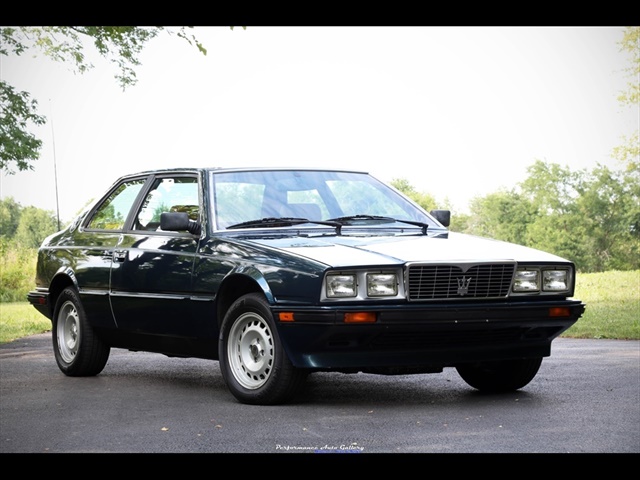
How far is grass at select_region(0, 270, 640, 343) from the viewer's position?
15.9 meters

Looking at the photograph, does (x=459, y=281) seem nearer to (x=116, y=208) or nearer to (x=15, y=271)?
(x=116, y=208)

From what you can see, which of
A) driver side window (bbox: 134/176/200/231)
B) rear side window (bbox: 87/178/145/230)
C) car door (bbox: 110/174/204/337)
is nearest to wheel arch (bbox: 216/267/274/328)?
car door (bbox: 110/174/204/337)

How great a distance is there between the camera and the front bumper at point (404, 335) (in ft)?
24.7

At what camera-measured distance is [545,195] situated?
83438 millimetres

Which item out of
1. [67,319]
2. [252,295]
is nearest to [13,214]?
[67,319]

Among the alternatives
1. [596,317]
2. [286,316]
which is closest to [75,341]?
[286,316]

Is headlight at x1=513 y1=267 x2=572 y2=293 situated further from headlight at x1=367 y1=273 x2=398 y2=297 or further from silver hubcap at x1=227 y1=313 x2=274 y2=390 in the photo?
silver hubcap at x1=227 y1=313 x2=274 y2=390

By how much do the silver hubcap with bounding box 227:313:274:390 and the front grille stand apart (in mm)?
1088

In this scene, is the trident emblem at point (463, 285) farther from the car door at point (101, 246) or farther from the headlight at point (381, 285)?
the car door at point (101, 246)

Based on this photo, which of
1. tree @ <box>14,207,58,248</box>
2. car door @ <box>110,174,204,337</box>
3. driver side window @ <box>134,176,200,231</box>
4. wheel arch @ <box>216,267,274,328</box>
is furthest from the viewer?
tree @ <box>14,207,58,248</box>

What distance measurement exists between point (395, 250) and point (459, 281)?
50 cm

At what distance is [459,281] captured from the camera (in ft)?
25.6

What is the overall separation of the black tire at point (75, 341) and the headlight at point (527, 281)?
397cm
